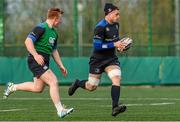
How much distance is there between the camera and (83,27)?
3238cm

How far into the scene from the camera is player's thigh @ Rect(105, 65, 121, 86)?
13500 millimetres

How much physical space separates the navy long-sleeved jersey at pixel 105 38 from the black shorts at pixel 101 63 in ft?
0.25

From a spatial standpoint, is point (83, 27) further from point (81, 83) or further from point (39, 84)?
point (39, 84)

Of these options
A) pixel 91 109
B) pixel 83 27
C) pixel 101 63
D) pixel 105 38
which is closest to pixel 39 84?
pixel 101 63

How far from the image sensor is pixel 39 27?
1275 cm

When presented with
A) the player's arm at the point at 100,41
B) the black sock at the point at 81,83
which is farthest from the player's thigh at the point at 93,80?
the player's arm at the point at 100,41

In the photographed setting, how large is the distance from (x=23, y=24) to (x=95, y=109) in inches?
813

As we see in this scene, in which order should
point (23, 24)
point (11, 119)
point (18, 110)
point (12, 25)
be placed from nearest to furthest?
1. point (11, 119)
2. point (18, 110)
3. point (12, 25)
4. point (23, 24)

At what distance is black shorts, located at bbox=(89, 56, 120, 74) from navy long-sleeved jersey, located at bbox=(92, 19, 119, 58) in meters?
0.08

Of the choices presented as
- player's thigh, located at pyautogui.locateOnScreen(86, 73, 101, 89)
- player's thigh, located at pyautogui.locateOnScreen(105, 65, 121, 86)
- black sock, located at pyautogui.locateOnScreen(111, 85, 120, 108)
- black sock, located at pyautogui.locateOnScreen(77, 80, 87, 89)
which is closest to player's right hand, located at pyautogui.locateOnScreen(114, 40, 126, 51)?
player's thigh, located at pyautogui.locateOnScreen(105, 65, 121, 86)

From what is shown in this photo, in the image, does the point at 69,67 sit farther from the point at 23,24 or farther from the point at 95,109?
the point at 95,109

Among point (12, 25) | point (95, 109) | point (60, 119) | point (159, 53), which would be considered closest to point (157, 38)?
point (159, 53)

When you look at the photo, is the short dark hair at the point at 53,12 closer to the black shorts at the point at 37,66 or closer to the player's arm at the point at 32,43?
the player's arm at the point at 32,43

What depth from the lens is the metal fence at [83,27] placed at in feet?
95.1
